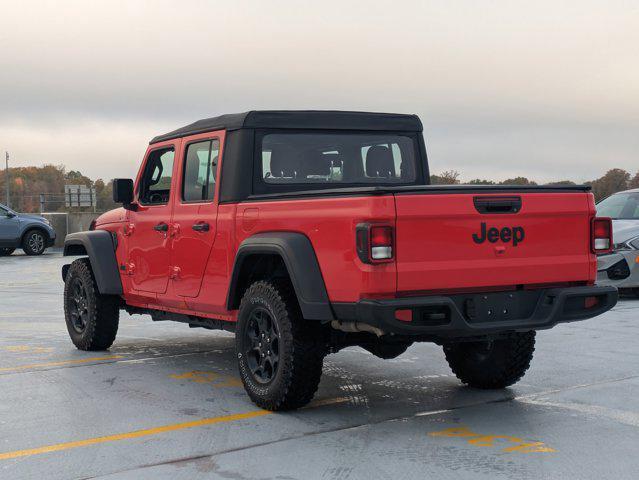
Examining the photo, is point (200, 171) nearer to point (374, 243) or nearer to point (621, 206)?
point (374, 243)

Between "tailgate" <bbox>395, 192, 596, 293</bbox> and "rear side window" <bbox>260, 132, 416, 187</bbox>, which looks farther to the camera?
"rear side window" <bbox>260, 132, 416, 187</bbox>

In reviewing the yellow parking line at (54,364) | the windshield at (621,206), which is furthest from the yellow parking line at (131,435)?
the windshield at (621,206)

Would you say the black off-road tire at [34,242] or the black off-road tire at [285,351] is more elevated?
the black off-road tire at [285,351]

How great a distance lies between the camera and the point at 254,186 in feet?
22.8

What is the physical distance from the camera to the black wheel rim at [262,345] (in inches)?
247

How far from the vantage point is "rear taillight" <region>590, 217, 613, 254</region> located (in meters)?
6.33

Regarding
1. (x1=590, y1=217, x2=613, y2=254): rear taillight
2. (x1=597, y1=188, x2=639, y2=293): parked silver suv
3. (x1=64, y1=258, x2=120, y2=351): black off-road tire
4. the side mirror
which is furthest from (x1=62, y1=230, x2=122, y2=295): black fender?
(x1=597, y1=188, x2=639, y2=293): parked silver suv

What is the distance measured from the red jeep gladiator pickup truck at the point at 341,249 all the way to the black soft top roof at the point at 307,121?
1 centimetres

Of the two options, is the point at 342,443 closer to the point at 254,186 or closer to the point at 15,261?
the point at 254,186

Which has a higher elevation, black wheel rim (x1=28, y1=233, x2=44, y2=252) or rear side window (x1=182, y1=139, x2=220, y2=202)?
rear side window (x1=182, y1=139, x2=220, y2=202)

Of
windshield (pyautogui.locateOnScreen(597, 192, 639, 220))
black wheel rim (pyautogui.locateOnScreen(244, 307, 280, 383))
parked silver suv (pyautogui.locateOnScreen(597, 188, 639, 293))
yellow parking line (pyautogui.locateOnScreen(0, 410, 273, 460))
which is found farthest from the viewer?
windshield (pyautogui.locateOnScreen(597, 192, 639, 220))

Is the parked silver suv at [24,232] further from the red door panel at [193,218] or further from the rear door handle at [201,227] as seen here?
the rear door handle at [201,227]

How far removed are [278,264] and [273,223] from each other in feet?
1.21

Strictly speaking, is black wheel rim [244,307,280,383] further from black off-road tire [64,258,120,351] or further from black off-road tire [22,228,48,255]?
black off-road tire [22,228,48,255]
